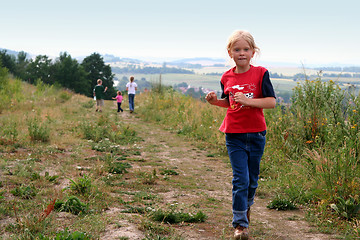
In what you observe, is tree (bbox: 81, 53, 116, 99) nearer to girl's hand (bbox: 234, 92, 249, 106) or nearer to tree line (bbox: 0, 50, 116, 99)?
tree line (bbox: 0, 50, 116, 99)

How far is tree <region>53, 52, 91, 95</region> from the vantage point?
57344 millimetres

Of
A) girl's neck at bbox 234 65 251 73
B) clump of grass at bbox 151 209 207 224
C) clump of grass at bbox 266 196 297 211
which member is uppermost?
girl's neck at bbox 234 65 251 73

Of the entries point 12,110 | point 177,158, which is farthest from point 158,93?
point 177,158

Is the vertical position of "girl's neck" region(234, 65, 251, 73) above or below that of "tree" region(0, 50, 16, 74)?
below

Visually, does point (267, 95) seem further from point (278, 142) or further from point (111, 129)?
point (111, 129)

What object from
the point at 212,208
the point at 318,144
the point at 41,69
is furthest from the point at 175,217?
the point at 41,69

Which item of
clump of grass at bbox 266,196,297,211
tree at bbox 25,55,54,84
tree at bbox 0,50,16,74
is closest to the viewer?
clump of grass at bbox 266,196,297,211

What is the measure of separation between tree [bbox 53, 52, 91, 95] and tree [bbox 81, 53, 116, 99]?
4995 mm

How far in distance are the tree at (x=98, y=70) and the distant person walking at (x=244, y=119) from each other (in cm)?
6138

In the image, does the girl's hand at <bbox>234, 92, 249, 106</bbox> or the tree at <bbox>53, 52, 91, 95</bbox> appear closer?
the girl's hand at <bbox>234, 92, 249, 106</bbox>

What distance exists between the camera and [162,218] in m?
3.74

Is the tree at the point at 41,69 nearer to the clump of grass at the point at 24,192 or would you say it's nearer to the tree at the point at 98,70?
the tree at the point at 98,70

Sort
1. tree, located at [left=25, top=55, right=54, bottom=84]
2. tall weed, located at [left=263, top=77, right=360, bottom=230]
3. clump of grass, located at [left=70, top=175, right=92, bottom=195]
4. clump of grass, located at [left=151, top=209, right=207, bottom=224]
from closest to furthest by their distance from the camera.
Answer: clump of grass, located at [left=151, top=209, right=207, bottom=224] → clump of grass, located at [left=70, top=175, right=92, bottom=195] → tall weed, located at [left=263, top=77, right=360, bottom=230] → tree, located at [left=25, top=55, right=54, bottom=84]

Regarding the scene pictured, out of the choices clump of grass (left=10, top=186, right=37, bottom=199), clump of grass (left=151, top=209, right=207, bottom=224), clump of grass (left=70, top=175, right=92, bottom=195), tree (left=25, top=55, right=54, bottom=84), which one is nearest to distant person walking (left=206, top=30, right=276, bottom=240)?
clump of grass (left=151, top=209, right=207, bottom=224)
